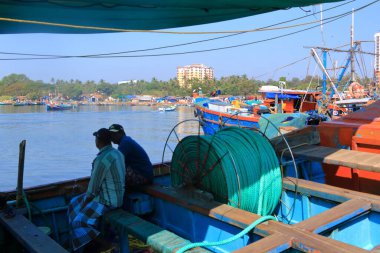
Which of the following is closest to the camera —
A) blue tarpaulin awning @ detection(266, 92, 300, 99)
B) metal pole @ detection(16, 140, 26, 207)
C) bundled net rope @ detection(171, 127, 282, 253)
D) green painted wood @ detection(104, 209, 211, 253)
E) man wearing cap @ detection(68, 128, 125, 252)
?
green painted wood @ detection(104, 209, 211, 253)

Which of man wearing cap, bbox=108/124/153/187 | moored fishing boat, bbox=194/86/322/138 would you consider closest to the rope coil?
man wearing cap, bbox=108/124/153/187

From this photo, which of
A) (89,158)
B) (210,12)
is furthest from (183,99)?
(210,12)

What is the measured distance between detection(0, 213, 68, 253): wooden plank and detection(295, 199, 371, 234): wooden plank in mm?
1917

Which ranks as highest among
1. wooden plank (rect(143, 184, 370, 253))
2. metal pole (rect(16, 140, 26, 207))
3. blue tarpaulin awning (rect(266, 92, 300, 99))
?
blue tarpaulin awning (rect(266, 92, 300, 99))

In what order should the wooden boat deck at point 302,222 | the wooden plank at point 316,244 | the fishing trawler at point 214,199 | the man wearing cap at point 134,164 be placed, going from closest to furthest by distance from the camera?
the wooden plank at point 316,244, the wooden boat deck at point 302,222, the fishing trawler at point 214,199, the man wearing cap at point 134,164

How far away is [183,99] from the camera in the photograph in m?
121

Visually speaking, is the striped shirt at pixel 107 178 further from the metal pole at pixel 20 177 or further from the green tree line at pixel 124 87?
the green tree line at pixel 124 87

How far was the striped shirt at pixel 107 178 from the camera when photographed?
378 cm

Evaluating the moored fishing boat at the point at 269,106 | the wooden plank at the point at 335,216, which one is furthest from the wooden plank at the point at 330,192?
the moored fishing boat at the point at 269,106

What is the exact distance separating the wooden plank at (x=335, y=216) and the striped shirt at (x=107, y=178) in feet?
6.08

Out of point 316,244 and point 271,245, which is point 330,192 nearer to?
point 316,244

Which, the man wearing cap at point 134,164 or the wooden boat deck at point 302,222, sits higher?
the man wearing cap at point 134,164

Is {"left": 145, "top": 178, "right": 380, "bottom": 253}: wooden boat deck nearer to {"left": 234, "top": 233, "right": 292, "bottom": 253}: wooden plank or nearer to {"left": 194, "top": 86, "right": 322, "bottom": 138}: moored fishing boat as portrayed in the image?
{"left": 234, "top": 233, "right": 292, "bottom": 253}: wooden plank

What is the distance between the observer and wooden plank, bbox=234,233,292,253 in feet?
8.09
